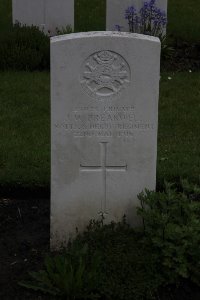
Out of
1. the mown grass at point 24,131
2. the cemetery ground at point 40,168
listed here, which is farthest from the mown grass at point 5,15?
the mown grass at point 24,131

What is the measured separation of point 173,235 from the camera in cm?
466

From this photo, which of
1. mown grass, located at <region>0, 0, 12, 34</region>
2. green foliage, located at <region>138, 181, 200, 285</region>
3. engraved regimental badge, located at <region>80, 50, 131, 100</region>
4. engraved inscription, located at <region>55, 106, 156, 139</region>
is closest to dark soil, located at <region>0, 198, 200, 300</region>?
green foliage, located at <region>138, 181, 200, 285</region>

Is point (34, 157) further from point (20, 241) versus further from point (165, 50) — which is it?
point (165, 50)

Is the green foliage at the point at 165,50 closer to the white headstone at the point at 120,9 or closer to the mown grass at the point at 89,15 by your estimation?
the white headstone at the point at 120,9

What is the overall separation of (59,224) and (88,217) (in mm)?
210

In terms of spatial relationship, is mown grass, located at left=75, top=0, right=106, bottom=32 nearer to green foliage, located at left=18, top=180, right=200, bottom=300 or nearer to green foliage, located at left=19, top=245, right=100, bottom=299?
green foliage, located at left=18, top=180, right=200, bottom=300

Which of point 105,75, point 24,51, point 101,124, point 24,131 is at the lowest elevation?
point 24,131

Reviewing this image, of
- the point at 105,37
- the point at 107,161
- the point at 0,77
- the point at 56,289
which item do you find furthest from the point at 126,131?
the point at 0,77

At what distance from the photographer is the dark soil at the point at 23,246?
4.73m

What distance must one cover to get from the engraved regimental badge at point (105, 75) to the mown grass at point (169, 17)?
20.9 ft

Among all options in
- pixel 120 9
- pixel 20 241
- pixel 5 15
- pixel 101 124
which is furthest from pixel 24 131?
pixel 5 15

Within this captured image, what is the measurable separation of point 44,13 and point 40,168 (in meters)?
5.26

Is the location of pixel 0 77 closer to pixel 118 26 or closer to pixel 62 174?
pixel 118 26

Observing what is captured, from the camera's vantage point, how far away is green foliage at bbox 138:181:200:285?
15.3 ft
